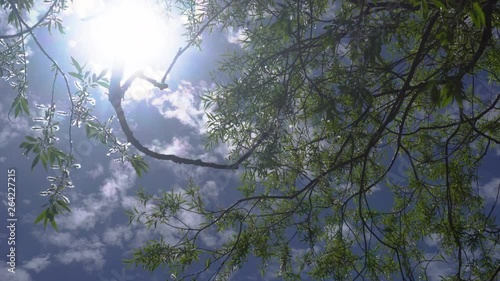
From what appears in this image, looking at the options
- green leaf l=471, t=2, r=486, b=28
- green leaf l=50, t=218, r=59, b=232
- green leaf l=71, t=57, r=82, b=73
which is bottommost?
green leaf l=50, t=218, r=59, b=232

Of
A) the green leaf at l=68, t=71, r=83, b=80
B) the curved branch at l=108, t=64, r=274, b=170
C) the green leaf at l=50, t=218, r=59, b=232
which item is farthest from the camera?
the green leaf at l=68, t=71, r=83, b=80

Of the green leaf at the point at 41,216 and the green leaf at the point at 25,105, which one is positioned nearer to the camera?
the green leaf at the point at 41,216

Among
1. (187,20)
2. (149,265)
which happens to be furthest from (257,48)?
(149,265)

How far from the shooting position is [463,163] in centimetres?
495

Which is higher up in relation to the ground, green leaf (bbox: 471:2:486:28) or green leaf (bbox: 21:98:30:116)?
green leaf (bbox: 21:98:30:116)

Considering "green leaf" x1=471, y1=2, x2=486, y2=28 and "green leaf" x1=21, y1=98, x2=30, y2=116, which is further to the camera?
"green leaf" x1=21, y1=98, x2=30, y2=116

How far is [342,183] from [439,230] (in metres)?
1.15

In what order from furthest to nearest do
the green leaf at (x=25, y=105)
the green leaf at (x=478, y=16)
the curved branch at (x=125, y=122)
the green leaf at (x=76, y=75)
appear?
the green leaf at (x=25, y=105), the green leaf at (x=76, y=75), the curved branch at (x=125, y=122), the green leaf at (x=478, y=16)

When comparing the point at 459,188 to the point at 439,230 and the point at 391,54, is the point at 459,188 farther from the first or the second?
the point at 391,54

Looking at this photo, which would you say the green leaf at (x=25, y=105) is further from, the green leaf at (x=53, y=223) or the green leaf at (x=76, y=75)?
the green leaf at (x=53, y=223)

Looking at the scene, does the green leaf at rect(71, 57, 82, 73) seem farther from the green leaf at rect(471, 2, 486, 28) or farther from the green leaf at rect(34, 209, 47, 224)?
the green leaf at rect(471, 2, 486, 28)

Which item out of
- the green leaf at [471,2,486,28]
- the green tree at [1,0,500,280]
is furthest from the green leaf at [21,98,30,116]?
the green leaf at [471,2,486,28]

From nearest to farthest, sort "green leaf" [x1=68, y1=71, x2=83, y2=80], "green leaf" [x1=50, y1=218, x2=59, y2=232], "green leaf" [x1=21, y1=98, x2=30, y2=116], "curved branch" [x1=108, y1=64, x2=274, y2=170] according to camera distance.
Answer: "curved branch" [x1=108, y1=64, x2=274, y2=170] → "green leaf" [x1=50, y1=218, x2=59, y2=232] → "green leaf" [x1=68, y1=71, x2=83, y2=80] → "green leaf" [x1=21, y1=98, x2=30, y2=116]

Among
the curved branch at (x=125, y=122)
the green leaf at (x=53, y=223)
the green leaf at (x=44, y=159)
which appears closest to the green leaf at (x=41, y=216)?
the green leaf at (x=53, y=223)
